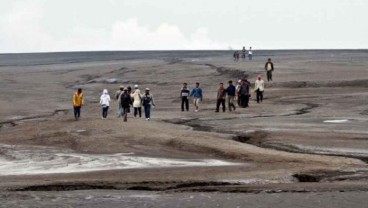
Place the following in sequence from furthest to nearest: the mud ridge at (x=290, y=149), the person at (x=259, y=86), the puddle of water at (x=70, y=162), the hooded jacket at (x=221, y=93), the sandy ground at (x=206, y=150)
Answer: the person at (x=259, y=86)
the hooded jacket at (x=221, y=93)
the mud ridge at (x=290, y=149)
the puddle of water at (x=70, y=162)
the sandy ground at (x=206, y=150)

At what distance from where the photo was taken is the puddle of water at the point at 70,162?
18047 millimetres

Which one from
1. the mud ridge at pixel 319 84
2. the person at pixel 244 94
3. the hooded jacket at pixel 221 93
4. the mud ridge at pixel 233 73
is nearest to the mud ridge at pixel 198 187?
the hooded jacket at pixel 221 93

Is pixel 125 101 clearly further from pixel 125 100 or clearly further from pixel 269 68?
pixel 269 68

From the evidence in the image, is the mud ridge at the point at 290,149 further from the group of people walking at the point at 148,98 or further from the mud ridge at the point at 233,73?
the mud ridge at the point at 233,73

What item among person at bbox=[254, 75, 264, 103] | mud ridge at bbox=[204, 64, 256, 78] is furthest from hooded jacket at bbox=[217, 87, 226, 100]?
mud ridge at bbox=[204, 64, 256, 78]

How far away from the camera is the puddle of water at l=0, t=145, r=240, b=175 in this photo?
18.0 meters

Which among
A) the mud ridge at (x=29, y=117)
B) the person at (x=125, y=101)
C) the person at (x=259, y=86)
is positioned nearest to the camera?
the person at (x=125, y=101)

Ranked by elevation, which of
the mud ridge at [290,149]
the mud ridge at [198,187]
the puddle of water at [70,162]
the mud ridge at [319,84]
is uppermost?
the mud ridge at [319,84]

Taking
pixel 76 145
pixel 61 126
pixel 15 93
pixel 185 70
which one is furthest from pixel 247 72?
pixel 76 145

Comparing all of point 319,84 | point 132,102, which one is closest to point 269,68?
point 319,84

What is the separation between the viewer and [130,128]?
25188mm

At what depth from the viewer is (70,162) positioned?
19.2m

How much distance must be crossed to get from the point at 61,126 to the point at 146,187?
12.8 metres

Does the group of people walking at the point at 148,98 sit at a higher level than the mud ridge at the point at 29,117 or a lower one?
higher
